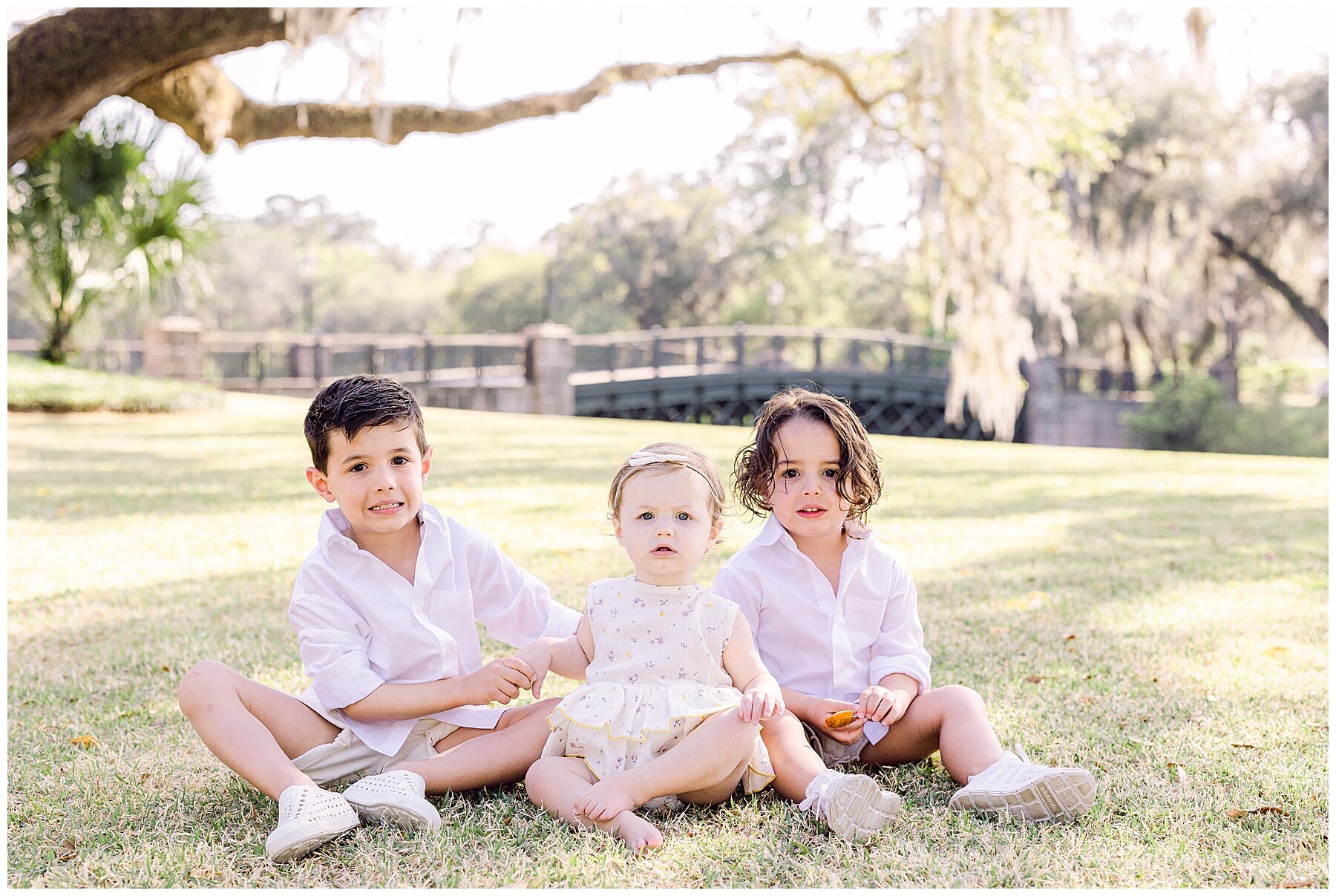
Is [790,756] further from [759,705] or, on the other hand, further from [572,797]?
[572,797]

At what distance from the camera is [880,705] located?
2.43 m

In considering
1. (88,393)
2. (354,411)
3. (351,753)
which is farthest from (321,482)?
(88,393)

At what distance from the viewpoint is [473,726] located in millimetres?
2561

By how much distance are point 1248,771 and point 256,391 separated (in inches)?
867

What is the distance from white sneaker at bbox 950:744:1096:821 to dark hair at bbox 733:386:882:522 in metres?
0.69

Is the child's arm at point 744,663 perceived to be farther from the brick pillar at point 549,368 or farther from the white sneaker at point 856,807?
the brick pillar at point 549,368

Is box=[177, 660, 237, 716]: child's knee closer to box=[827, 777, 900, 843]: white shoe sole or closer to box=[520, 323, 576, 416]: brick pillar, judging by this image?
box=[827, 777, 900, 843]: white shoe sole

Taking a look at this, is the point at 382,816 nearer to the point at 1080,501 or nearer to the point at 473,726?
the point at 473,726

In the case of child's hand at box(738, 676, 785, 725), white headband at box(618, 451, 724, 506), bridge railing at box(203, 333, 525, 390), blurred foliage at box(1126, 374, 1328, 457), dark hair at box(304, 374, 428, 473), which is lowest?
blurred foliage at box(1126, 374, 1328, 457)

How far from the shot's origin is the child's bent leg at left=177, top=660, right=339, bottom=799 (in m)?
2.27

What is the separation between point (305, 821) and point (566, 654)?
0.64 meters

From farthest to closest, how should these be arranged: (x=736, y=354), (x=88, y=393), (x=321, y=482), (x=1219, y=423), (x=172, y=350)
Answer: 1. (x=736, y=354)
2. (x=1219, y=423)
3. (x=172, y=350)
4. (x=88, y=393)
5. (x=321, y=482)

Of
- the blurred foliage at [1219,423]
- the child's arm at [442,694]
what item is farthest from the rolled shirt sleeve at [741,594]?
the blurred foliage at [1219,423]

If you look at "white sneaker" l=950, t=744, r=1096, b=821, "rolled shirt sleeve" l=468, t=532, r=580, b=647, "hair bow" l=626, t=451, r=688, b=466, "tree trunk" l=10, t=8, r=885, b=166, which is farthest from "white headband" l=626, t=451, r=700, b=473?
"tree trunk" l=10, t=8, r=885, b=166
